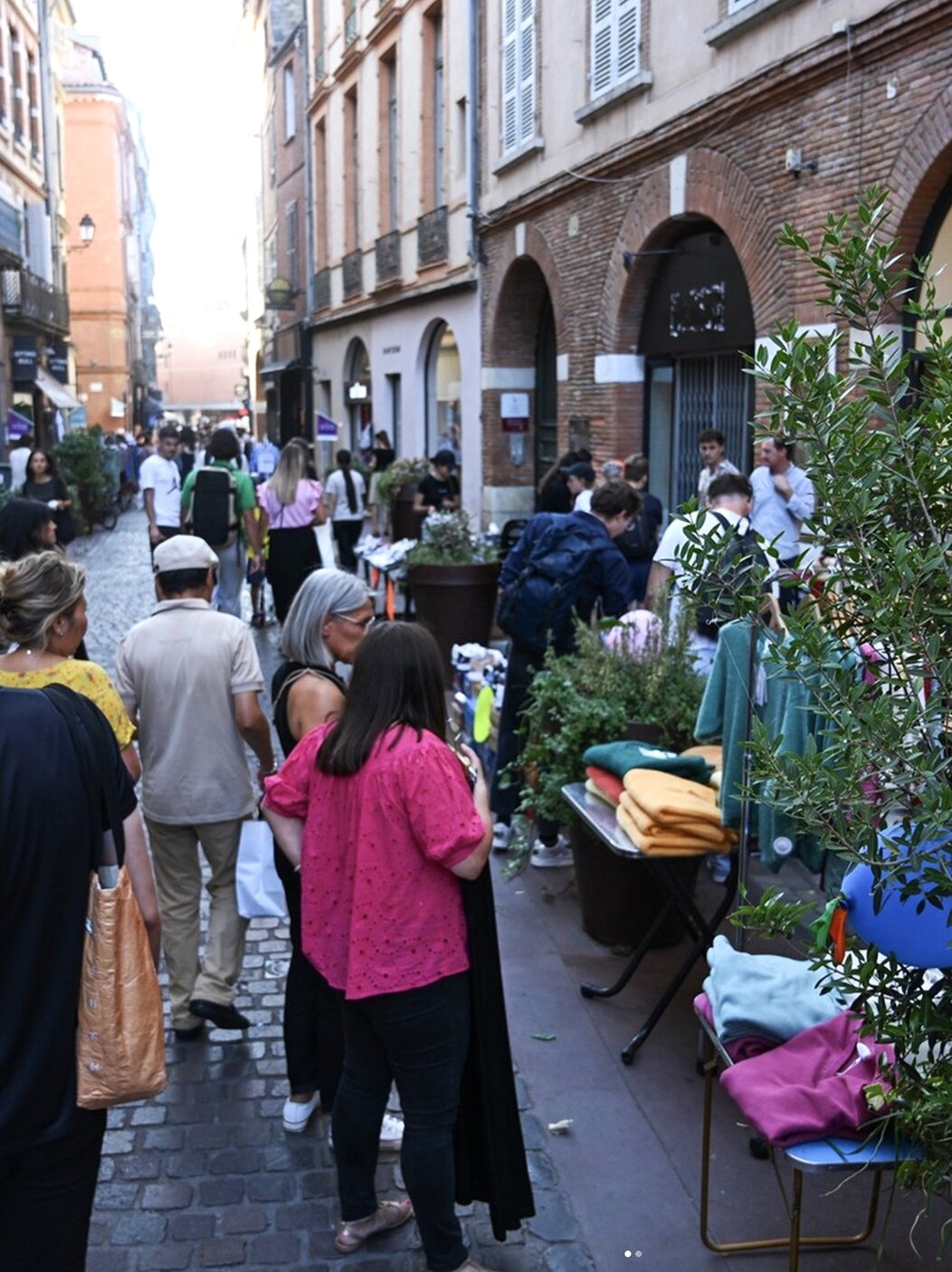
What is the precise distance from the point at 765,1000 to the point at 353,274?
24.5 metres

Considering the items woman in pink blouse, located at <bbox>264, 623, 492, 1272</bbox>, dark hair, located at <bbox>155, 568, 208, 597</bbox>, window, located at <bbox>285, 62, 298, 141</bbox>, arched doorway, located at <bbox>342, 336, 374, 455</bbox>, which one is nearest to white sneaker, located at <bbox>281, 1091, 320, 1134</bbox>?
woman in pink blouse, located at <bbox>264, 623, 492, 1272</bbox>

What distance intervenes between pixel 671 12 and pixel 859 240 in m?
10.9

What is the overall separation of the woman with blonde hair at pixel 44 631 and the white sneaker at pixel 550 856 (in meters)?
3.42

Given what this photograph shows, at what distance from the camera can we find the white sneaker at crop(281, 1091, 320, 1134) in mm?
4453

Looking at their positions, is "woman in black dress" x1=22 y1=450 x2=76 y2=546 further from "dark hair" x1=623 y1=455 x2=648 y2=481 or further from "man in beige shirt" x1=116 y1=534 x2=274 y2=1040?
"man in beige shirt" x1=116 y1=534 x2=274 y2=1040

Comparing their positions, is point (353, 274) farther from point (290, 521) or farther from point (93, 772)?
point (93, 772)

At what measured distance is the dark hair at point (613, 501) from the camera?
743 cm

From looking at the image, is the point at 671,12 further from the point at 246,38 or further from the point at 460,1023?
the point at 246,38

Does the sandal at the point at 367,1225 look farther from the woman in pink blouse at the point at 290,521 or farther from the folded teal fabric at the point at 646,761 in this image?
the woman in pink blouse at the point at 290,521

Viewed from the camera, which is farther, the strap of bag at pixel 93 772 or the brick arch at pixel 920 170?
the brick arch at pixel 920 170

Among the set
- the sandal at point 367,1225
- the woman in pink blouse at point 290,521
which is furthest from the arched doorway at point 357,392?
the sandal at point 367,1225

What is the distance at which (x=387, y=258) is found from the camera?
23719mm

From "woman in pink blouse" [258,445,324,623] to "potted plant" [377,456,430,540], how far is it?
14.1 ft

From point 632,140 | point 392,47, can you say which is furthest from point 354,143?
point 632,140
